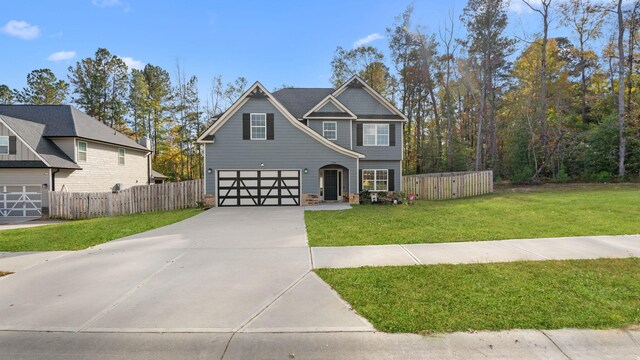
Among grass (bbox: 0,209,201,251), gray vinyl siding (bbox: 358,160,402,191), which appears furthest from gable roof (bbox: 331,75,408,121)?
grass (bbox: 0,209,201,251)

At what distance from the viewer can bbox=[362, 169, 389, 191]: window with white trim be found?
19.7 m

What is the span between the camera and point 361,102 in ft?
65.8

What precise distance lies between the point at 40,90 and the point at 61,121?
21293 mm

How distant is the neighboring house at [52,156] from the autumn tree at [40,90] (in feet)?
52.9

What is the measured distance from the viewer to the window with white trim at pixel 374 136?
19.8 metres

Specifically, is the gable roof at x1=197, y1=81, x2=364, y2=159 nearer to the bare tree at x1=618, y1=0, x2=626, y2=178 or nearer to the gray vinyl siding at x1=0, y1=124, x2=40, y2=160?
the gray vinyl siding at x1=0, y1=124, x2=40, y2=160

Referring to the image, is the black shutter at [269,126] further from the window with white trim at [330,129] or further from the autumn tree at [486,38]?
the autumn tree at [486,38]

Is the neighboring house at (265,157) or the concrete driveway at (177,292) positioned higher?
the neighboring house at (265,157)

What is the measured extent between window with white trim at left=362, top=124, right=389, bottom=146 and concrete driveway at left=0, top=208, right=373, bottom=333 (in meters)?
13.1

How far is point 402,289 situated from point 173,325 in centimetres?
319

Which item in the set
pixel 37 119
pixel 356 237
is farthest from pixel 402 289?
pixel 37 119

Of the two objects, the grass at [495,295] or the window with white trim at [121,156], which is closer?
the grass at [495,295]

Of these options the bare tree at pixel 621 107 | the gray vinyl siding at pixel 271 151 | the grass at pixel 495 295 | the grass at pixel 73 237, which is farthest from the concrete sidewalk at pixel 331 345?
the bare tree at pixel 621 107

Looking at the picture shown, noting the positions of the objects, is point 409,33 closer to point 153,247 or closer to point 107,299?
point 153,247
